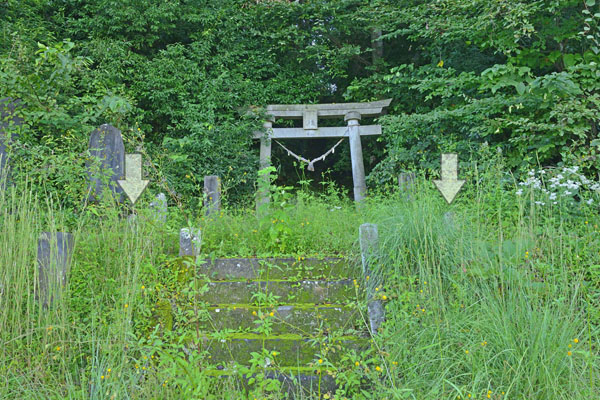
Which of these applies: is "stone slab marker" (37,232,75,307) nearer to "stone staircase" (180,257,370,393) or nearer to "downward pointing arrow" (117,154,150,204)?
"stone staircase" (180,257,370,393)

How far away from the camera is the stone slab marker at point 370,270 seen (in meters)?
3.23

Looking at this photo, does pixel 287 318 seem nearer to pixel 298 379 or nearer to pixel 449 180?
pixel 298 379

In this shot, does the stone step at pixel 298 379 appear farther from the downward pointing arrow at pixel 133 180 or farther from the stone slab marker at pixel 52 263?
the downward pointing arrow at pixel 133 180

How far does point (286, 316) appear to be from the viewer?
352 centimetres

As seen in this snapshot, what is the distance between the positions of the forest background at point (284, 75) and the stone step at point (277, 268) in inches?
92.2

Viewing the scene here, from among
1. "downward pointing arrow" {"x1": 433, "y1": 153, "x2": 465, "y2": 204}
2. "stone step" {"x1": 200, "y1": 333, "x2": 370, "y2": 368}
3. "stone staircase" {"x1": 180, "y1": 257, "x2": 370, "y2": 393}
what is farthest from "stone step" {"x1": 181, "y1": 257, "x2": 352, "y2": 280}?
"downward pointing arrow" {"x1": 433, "y1": 153, "x2": 465, "y2": 204}

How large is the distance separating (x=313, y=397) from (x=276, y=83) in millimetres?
8002

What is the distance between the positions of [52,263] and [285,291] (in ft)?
5.49

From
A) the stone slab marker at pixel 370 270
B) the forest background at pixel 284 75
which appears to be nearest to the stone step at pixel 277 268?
the stone slab marker at pixel 370 270

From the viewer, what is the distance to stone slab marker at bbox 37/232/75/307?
9.46 ft

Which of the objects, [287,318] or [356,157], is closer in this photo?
[287,318]

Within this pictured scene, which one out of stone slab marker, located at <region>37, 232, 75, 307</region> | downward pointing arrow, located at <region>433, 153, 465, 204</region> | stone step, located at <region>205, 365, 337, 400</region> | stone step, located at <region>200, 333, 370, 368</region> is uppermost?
downward pointing arrow, located at <region>433, 153, 465, 204</region>

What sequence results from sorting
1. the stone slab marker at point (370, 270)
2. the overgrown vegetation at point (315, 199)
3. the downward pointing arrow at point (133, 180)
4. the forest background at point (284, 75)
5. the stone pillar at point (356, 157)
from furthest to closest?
1. the stone pillar at point (356, 157)
2. the forest background at point (284, 75)
3. the downward pointing arrow at point (133, 180)
4. the stone slab marker at point (370, 270)
5. the overgrown vegetation at point (315, 199)

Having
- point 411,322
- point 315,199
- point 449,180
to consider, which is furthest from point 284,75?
point 411,322
